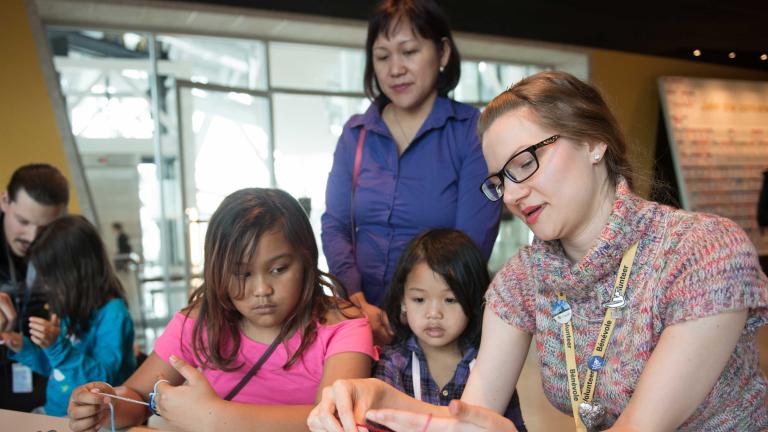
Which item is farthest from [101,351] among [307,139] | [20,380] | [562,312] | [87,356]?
[307,139]

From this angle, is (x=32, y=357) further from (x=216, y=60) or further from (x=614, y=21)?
(x=614, y=21)

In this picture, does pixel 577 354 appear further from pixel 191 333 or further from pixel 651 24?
pixel 651 24

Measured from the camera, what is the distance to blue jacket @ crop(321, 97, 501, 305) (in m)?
2.29

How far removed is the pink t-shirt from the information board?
26.9 ft

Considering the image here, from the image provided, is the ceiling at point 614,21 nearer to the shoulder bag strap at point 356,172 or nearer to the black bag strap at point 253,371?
the shoulder bag strap at point 356,172

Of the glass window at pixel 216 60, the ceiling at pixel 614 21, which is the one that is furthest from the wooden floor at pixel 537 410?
the glass window at pixel 216 60

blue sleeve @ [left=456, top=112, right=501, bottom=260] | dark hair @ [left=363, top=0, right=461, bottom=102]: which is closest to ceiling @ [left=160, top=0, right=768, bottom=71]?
dark hair @ [left=363, top=0, right=461, bottom=102]

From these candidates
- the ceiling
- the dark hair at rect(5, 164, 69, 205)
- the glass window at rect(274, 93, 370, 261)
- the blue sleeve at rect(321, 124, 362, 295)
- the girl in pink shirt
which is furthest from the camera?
the glass window at rect(274, 93, 370, 261)

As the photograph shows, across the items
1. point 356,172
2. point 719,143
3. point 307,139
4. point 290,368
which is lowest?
point 290,368

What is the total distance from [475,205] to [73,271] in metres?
1.65

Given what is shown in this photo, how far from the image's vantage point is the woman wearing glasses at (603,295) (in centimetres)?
126

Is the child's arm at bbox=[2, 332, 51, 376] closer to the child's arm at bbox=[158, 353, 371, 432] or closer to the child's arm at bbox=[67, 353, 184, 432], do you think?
the child's arm at bbox=[67, 353, 184, 432]

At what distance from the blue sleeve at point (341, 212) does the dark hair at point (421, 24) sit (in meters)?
0.30

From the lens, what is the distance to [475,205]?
225 centimetres
